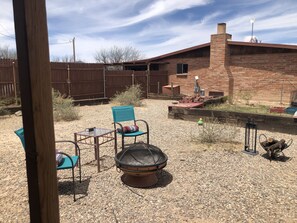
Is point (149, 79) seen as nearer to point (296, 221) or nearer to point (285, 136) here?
point (285, 136)

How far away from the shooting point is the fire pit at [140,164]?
11.4 feet

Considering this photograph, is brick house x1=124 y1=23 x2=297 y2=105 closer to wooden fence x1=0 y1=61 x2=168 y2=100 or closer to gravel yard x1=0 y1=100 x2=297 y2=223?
wooden fence x1=0 y1=61 x2=168 y2=100

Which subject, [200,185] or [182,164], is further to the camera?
[182,164]

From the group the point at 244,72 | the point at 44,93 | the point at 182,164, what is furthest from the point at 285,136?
the point at 244,72

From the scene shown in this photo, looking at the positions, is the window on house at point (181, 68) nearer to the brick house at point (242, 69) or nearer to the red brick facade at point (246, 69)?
the brick house at point (242, 69)

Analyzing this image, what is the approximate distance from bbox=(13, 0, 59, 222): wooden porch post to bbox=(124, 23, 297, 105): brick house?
1316 cm

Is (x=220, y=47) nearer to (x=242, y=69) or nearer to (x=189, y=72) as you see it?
(x=242, y=69)

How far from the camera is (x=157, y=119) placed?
361 inches

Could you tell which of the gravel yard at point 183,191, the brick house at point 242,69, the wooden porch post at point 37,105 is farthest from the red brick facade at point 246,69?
the wooden porch post at point 37,105

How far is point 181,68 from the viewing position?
18.4m

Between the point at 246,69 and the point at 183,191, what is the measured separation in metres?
12.9

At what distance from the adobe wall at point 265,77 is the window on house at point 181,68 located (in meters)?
3.72

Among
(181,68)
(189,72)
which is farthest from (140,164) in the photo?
(181,68)

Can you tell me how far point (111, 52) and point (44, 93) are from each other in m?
45.7
